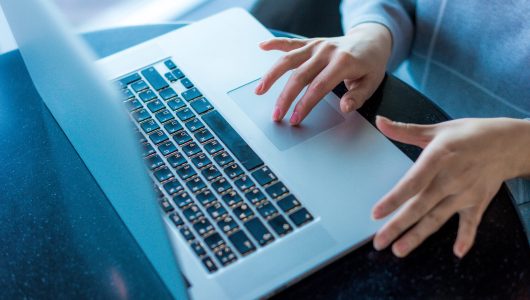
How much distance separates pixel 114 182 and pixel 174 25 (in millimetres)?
419

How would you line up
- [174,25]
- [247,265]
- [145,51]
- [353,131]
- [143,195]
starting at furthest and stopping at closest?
[174,25] < [145,51] < [353,131] < [247,265] < [143,195]

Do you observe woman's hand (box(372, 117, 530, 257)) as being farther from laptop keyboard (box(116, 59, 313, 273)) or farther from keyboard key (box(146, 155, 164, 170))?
keyboard key (box(146, 155, 164, 170))

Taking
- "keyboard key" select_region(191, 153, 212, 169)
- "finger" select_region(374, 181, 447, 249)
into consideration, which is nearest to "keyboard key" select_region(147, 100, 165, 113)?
"keyboard key" select_region(191, 153, 212, 169)

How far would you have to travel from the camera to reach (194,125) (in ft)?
2.35

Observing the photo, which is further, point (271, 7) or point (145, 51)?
point (271, 7)

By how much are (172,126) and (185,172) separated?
84 millimetres

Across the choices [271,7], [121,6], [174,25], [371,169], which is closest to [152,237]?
[371,169]

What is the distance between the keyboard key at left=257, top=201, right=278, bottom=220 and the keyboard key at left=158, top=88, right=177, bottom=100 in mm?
220

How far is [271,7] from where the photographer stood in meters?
1.25

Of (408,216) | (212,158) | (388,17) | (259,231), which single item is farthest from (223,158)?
(388,17)

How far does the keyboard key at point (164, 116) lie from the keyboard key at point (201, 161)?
0.27 feet

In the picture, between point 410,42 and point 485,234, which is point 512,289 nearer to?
point 485,234

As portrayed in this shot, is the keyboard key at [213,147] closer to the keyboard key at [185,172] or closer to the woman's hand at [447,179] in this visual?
the keyboard key at [185,172]

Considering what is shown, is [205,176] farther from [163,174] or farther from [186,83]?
[186,83]
